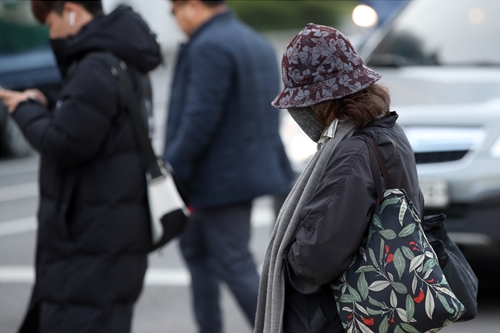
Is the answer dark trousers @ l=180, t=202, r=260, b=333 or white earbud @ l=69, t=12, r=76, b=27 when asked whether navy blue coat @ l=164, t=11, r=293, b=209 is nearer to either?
dark trousers @ l=180, t=202, r=260, b=333

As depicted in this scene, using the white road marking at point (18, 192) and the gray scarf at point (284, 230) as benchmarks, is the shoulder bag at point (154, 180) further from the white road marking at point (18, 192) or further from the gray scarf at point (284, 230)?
the white road marking at point (18, 192)

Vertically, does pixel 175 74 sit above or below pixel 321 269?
below

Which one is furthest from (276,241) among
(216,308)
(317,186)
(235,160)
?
(216,308)

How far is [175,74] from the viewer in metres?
4.37

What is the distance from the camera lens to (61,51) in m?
3.37

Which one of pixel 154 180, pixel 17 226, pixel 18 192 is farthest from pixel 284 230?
pixel 18 192

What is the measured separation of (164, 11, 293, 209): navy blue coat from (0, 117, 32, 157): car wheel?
761 cm

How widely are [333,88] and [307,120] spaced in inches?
6.4

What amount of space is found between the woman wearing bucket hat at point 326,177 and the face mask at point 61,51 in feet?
4.49

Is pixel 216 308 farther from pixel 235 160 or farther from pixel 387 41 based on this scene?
pixel 387 41

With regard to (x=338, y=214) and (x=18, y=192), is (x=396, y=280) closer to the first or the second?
(x=338, y=214)

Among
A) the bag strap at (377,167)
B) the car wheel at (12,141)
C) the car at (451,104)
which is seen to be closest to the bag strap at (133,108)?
the bag strap at (377,167)

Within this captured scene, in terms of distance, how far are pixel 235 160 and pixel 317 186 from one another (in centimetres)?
190

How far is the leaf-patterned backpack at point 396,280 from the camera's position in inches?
82.3
